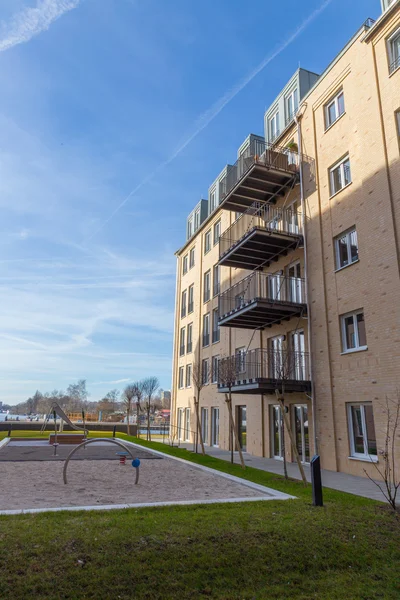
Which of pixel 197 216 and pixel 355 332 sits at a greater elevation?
pixel 197 216

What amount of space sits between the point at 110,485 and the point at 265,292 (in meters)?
10.9

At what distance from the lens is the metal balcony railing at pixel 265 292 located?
1614cm

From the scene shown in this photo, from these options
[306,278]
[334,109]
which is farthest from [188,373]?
[334,109]

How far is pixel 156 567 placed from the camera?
5121mm

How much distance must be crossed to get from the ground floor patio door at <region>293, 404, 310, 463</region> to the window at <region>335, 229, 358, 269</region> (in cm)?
527

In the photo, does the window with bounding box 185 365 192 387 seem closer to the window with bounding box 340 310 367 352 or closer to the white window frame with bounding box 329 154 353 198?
the window with bounding box 340 310 367 352

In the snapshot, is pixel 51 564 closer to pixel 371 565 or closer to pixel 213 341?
pixel 371 565

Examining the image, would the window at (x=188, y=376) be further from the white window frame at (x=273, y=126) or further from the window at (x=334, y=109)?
the window at (x=334, y=109)

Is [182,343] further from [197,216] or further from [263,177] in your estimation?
[263,177]

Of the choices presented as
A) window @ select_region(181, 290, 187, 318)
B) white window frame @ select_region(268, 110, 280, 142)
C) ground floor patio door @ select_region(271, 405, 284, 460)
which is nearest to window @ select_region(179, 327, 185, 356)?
window @ select_region(181, 290, 187, 318)

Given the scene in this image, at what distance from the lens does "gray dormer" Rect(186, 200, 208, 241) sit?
30641 millimetres

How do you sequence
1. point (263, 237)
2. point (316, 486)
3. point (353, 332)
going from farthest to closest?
1. point (263, 237)
2. point (353, 332)
3. point (316, 486)

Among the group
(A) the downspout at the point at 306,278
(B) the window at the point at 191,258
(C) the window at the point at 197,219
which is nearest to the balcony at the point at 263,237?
(A) the downspout at the point at 306,278

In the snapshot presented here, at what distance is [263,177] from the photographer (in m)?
17.2
